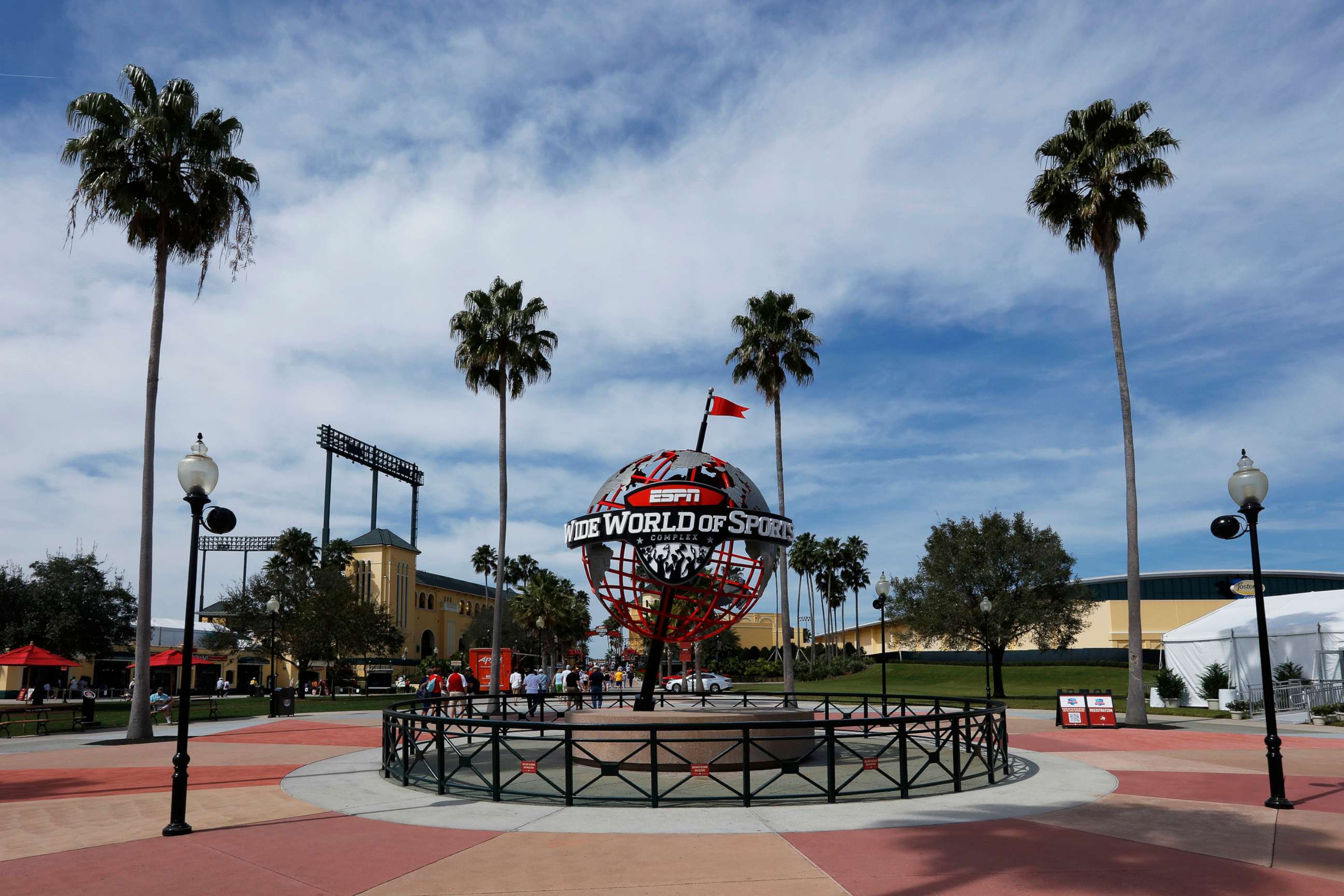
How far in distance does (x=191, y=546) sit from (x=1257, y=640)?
3843 cm

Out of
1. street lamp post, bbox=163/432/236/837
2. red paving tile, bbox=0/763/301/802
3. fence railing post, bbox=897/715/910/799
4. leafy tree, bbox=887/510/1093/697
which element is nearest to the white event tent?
leafy tree, bbox=887/510/1093/697

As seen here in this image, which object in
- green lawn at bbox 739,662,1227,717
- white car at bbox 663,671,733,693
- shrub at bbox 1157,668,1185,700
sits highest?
shrub at bbox 1157,668,1185,700

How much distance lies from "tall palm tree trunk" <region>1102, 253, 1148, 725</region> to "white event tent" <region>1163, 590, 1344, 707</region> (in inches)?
285

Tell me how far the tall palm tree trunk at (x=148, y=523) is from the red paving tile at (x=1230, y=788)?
21992mm

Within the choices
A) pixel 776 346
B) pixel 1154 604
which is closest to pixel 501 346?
pixel 776 346

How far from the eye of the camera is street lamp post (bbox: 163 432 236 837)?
10.3 m

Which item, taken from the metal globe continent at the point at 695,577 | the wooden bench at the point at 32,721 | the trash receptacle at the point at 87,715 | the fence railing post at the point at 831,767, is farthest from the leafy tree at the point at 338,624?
the fence railing post at the point at 831,767

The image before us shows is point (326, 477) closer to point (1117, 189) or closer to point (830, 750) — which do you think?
point (1117, 189)

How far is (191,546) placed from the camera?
1095cm

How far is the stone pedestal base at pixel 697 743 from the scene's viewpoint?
13.9 meters

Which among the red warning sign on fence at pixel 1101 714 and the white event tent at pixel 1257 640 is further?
the white event tent at pixel 1257 640

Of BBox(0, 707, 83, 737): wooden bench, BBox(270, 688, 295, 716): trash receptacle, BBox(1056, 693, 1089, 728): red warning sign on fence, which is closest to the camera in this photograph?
BBox(0, 707, 83, 737): wooden bench

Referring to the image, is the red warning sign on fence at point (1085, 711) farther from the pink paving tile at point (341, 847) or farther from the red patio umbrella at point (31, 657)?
the red patio umbrella at point (31, 657)

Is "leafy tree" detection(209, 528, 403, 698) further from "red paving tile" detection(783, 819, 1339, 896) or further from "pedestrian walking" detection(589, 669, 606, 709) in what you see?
"red paving tile" detection(783, 819, 1339, 896)
